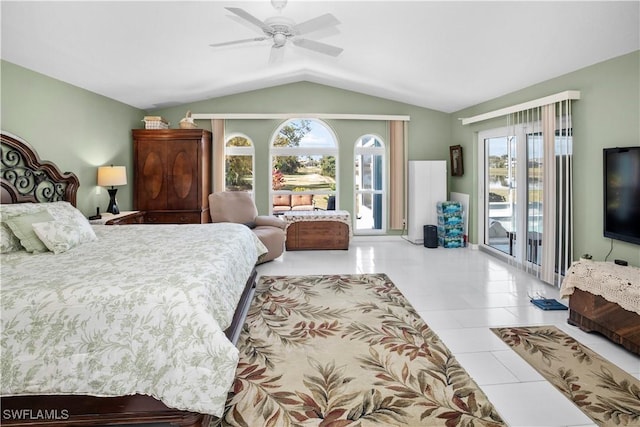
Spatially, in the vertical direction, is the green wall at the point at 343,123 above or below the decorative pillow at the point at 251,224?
above

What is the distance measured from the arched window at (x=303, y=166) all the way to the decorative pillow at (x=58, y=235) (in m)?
4.28

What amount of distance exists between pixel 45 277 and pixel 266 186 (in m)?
5.12

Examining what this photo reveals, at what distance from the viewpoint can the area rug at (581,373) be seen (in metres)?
2.02

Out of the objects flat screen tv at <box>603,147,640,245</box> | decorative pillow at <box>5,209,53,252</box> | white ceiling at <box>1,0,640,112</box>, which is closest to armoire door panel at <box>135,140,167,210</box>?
white ceiling at <box>1,0,640,112</box>

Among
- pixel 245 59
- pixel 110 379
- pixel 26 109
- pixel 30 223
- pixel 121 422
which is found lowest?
pixel 121 422

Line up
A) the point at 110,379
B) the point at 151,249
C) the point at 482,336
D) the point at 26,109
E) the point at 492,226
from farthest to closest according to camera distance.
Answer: the point at 492,226 → the point at 26,109 → the point at 482,336 → the point at 151,249 → the point at 110,379

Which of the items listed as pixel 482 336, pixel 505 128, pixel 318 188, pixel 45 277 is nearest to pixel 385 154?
pixel 318 188

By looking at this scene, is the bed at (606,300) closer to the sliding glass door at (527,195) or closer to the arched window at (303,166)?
the sliding glass door at (527,195)

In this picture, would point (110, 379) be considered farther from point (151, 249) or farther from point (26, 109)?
point (26, 109)

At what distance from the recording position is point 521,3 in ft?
9.58

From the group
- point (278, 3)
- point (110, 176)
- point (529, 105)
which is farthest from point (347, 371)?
point (110, 176)

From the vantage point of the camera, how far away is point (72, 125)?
171 inches

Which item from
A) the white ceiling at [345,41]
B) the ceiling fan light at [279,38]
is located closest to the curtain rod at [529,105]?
the white ceiling at [345,41]

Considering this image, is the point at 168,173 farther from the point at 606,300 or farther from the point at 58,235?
the point at 606,300
